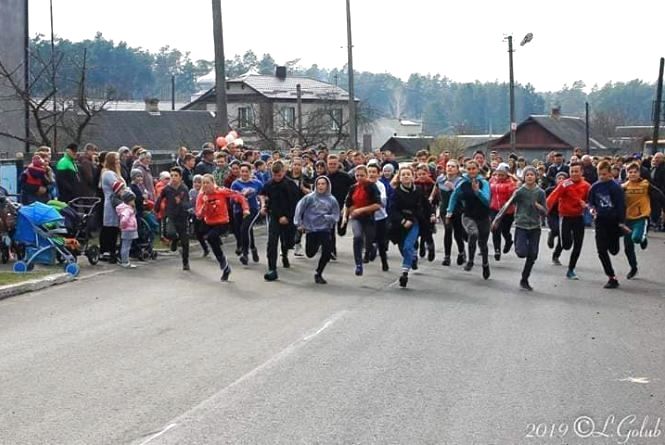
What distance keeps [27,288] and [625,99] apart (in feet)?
565

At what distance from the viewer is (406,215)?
54.3 feet

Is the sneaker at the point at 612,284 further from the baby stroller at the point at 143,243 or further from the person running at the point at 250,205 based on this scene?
the baby stroller at the point at 143,243

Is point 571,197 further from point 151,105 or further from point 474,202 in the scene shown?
point 151,105

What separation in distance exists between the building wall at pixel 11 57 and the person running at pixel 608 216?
70.6ft

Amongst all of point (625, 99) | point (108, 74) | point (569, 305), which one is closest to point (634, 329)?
point (569, 305)

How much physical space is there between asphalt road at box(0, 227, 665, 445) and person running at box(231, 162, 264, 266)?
271 cm

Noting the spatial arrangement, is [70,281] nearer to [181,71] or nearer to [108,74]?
[108,74]

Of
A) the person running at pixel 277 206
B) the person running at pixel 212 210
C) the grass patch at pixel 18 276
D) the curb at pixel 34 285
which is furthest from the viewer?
the person running at pixel 212 210

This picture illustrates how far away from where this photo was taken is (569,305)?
14.2 meters

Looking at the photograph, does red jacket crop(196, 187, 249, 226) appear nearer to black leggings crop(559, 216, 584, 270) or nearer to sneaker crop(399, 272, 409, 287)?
sneaker crop(399, 272, 409, 287)

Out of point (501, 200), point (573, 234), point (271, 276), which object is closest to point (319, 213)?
point (271, 276)

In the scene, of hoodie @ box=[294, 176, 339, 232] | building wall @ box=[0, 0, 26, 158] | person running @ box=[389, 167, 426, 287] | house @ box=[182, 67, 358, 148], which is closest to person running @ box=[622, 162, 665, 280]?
person running @ box=[389, 167, 426, 287]

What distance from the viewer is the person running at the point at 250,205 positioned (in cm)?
1903

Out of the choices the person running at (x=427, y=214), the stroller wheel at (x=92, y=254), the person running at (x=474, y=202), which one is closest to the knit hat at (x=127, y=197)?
the stroller wheel at (x=92, y=254)
